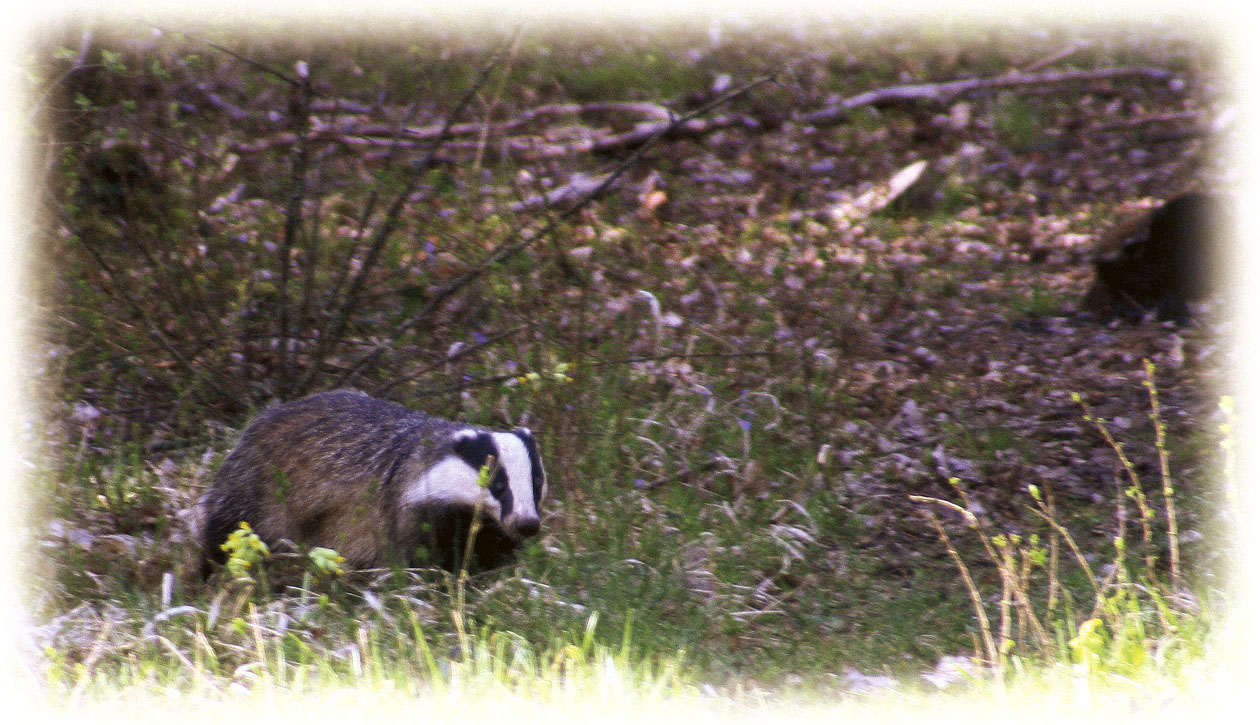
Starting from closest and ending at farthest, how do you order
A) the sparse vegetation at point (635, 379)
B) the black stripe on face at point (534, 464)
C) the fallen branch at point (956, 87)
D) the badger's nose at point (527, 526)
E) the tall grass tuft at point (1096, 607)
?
the tall grass tuft at point (1096, 607)
the sparse vegetation at point (635, 379)
the badger's nose at point (527, 526)
the black stripe on face at point (534, 464)
the fallen branch at point (956, 87)

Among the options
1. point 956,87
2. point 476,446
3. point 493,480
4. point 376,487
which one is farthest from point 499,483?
point 956,87

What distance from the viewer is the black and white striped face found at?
13.2ft

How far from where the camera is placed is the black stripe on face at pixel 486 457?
4.03 meters

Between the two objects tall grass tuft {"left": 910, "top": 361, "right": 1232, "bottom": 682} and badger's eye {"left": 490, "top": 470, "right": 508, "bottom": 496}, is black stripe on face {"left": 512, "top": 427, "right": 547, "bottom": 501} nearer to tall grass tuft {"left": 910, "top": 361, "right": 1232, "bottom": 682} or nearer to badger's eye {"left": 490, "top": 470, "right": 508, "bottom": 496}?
badger's eye {"left": 490, "top": 470, "right": 508, "bottom": 496}

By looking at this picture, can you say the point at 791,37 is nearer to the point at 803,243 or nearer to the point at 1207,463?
the point at 803,243

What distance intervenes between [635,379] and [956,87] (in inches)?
233

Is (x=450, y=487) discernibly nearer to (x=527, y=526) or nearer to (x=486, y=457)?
(x=486, y=457)

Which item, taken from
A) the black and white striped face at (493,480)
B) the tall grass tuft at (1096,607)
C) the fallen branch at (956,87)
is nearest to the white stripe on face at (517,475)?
the black and white striped face at (493,480)

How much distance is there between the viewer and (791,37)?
11.6 metres

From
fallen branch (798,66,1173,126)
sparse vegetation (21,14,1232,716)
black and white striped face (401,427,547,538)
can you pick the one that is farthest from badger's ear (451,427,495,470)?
fallen branch (798,66,1173,126)

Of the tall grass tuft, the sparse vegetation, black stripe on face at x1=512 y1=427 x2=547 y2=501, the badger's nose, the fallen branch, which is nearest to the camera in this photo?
the tall grass tuft

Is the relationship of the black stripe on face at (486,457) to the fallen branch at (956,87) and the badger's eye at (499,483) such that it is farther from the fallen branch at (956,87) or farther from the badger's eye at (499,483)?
the fallen branch at (956,87)

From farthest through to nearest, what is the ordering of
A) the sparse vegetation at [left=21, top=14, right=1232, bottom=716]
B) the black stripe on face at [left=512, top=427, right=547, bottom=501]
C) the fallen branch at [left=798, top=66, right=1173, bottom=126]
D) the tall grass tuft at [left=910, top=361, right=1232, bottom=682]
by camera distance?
the fallen branch at [left=798, top=66, right=1173, bottom=126]
the black stripe on face at [left=512, top=427, right=547, bottom=501]
the sparse vegetation at [left=21, top=14, right=1232, bottom=716]
the tall grass tuft at [left=910, top=361, right=1232, bottom=682]

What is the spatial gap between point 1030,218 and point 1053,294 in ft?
4.85
